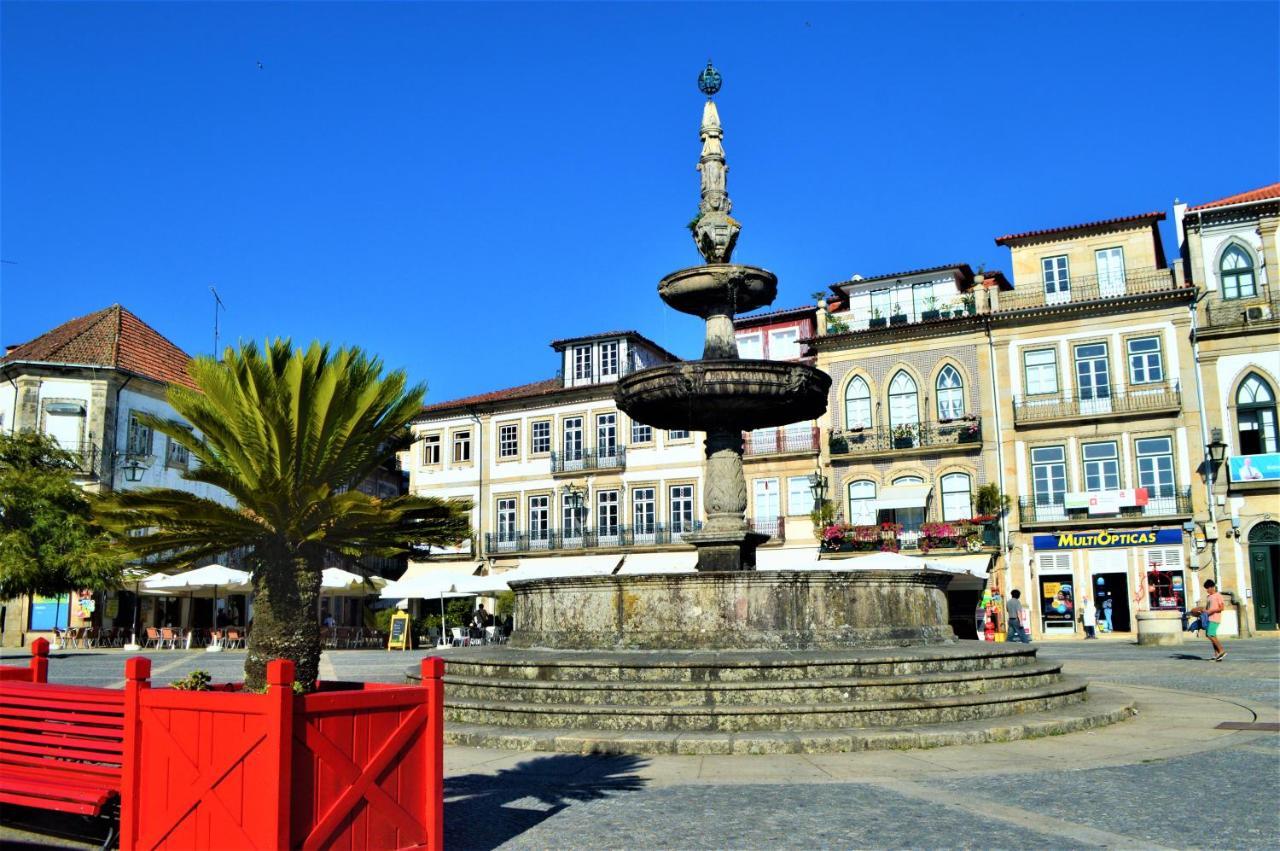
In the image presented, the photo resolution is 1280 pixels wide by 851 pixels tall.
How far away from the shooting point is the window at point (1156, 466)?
115 ft

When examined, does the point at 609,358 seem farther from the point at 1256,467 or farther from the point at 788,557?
the point at 1256,467

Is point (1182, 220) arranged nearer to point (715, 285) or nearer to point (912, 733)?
point (715, 285)

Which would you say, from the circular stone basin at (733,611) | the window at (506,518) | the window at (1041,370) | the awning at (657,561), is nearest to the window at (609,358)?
the window at (506,518)

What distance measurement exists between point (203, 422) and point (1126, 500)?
33.5m

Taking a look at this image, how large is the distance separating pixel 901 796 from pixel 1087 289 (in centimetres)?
3414

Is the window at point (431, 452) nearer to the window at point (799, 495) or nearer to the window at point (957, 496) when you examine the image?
the window at point (799, 495)

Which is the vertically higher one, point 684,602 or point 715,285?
point 715,285

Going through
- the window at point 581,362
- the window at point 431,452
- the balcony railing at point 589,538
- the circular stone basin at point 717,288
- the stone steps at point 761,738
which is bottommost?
the stone steps at point 761,738

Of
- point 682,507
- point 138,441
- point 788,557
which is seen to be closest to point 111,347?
point 138,441

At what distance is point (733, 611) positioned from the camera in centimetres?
1183

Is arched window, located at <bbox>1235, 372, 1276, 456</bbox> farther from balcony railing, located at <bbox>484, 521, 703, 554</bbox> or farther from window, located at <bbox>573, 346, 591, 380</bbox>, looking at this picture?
window, located at <bbox>573, 346, 591, 380</bbox>

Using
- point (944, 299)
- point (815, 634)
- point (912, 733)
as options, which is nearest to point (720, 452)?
point (815, 634)

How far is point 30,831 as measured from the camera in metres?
6.38

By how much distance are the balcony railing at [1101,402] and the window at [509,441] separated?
20368 millimetres
